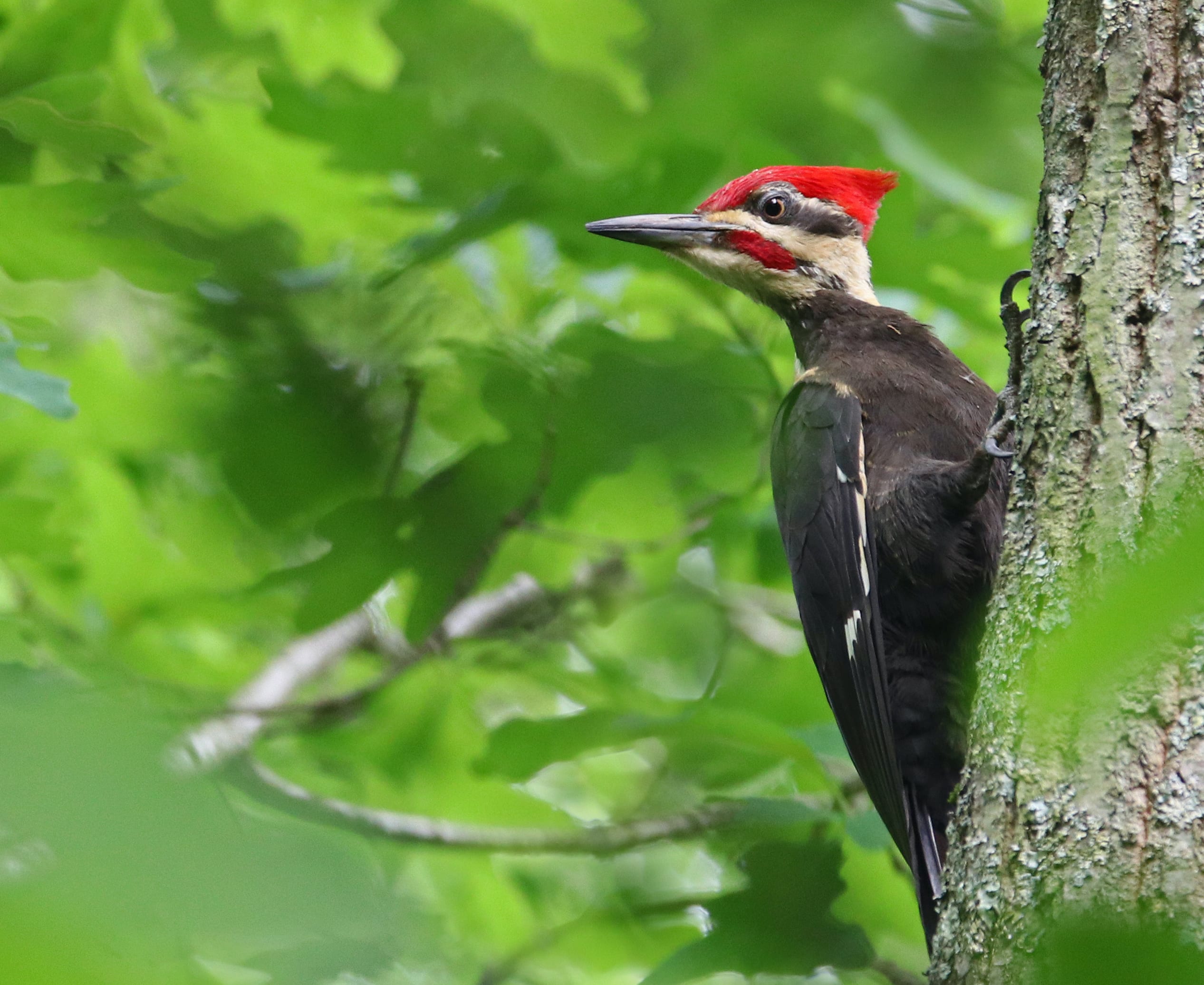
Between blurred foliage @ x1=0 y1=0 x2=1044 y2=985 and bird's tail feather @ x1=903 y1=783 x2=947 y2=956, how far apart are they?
0.41 ft

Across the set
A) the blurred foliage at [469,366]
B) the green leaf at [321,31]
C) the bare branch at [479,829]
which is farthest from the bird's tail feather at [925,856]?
the green leaf at [321,31]

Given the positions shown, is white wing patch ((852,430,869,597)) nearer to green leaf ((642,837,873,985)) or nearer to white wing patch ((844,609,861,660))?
white wing patch ((844,609,861,660))

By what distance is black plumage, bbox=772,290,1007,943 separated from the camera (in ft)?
8.55

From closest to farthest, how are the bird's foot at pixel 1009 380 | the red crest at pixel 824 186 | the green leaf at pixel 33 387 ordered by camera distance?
the green leaf at pixel 33 387 → the bird's foot at pixel 1009 380 → the red crest at pixel 824 186

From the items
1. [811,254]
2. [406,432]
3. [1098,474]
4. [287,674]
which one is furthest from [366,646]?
[1098,474]

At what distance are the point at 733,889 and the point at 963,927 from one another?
80cm

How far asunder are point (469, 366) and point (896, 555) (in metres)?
1.01

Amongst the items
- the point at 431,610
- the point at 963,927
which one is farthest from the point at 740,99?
the point at 963,927

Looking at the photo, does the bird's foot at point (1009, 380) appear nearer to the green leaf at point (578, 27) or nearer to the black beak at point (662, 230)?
the black beak at point (662, 230)

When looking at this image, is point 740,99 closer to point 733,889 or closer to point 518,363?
point 518,363

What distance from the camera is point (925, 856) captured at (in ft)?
8.29

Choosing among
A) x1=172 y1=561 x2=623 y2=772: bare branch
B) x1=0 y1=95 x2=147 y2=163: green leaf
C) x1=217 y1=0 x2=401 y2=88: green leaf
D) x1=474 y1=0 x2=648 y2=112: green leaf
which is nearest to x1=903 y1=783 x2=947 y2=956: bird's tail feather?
x1=172 y1=561 x2=623 y2=772: bare branch

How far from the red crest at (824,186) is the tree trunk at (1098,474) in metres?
1.60

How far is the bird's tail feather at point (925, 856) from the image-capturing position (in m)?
2.42
